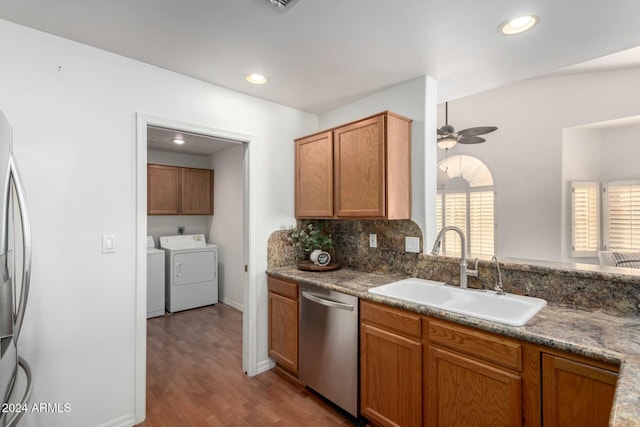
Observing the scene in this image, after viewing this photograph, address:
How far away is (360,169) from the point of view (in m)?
2.33

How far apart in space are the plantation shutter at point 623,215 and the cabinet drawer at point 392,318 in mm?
4984

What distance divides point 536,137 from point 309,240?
15.1 ft

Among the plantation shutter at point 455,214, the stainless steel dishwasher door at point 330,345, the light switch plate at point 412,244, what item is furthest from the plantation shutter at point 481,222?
the stainless steel dishwasher door at point 330,345

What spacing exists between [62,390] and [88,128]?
5.11ft

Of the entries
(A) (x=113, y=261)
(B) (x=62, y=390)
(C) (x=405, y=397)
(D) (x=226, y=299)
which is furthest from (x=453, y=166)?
(B) (x=62, y=390)

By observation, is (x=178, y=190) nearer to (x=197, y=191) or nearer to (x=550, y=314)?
(x=197, y=191)

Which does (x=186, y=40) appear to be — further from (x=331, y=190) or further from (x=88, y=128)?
(x=331, y=190)

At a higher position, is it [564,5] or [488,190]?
[564,5]

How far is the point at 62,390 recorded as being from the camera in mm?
1773

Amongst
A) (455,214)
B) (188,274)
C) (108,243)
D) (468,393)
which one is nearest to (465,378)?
(468,393)

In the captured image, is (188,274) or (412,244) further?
(188,274)

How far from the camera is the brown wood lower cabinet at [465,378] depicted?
1.20 m

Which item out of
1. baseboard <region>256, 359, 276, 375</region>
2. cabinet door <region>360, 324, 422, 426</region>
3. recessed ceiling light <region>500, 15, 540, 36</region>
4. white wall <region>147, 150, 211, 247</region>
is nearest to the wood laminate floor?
baseboard <region>256, 359, 276, 375</region>

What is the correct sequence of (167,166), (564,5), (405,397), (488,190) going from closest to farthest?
(564,5) → (405,397) → (167,166) → (488,190)
